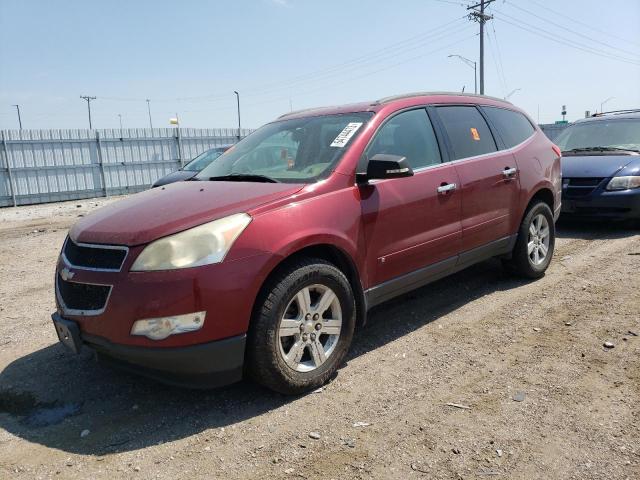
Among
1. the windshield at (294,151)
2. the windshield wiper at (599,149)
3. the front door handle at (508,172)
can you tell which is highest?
the windshield at (294,151)

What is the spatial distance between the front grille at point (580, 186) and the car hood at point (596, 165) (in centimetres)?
6

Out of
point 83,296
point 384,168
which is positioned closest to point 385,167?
point 384,168

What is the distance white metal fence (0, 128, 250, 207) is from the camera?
53.5 ft

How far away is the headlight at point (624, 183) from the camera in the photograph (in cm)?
742

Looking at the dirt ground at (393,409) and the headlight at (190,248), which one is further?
the headlight at (190,248)

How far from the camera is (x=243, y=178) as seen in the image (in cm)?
384

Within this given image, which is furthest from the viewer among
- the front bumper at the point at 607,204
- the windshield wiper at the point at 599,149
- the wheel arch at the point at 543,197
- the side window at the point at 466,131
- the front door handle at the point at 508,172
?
the windshield wiper at the point at 599,149

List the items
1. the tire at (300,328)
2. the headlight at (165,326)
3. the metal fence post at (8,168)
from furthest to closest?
the metal fence post at (8,168) < the tire at (300,328) < the headlight at (165,326)

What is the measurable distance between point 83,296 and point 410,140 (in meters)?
2.61

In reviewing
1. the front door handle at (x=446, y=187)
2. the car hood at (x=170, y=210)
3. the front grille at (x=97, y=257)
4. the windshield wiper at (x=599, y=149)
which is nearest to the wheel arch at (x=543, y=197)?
the front door handle at (x=446, y=187)

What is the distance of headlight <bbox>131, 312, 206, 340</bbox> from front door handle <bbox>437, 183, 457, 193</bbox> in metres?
2.20

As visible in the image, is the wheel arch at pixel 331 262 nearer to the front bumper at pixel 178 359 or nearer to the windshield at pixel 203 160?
the front bumper at pixel 178 359

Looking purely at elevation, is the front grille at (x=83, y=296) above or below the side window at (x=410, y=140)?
below

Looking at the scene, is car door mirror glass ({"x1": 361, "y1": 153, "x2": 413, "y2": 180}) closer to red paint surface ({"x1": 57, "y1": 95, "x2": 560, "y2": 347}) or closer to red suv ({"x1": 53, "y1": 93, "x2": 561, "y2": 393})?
red suv ({"x1": 53, "y1": 93, "x2": 561, "y2": 393})
